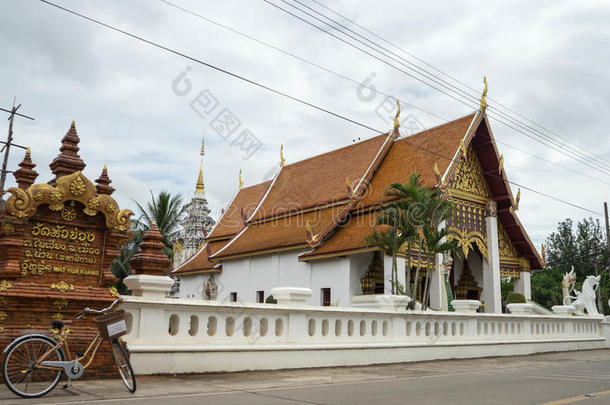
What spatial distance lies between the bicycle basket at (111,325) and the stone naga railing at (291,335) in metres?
1.51

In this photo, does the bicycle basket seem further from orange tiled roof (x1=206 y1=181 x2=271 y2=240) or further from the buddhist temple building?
orange tiled roof (x1=206 y1=181 x2=271 y2=240)

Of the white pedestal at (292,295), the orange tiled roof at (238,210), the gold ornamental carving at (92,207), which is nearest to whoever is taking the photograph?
the gold ornamental carving at (92,207)

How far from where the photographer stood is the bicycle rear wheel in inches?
224

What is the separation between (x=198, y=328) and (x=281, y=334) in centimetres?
Result: 181

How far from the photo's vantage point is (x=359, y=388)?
7.45 metres

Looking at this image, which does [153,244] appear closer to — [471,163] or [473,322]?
[473,322]

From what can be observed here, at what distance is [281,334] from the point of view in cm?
988

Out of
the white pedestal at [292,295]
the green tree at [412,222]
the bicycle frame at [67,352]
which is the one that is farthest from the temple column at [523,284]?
the bicycle frame at [67,352]

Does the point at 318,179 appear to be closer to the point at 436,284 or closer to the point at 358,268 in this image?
the point at 358,268

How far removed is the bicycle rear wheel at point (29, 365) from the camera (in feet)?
18.7

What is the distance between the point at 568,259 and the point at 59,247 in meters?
53.2

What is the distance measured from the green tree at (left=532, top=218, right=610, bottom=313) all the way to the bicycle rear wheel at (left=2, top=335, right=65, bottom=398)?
46570 mm

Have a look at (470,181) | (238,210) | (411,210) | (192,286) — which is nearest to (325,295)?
(411,210)

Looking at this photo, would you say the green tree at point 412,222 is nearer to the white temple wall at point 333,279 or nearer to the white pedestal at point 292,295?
the white temple wall at point 333,279
